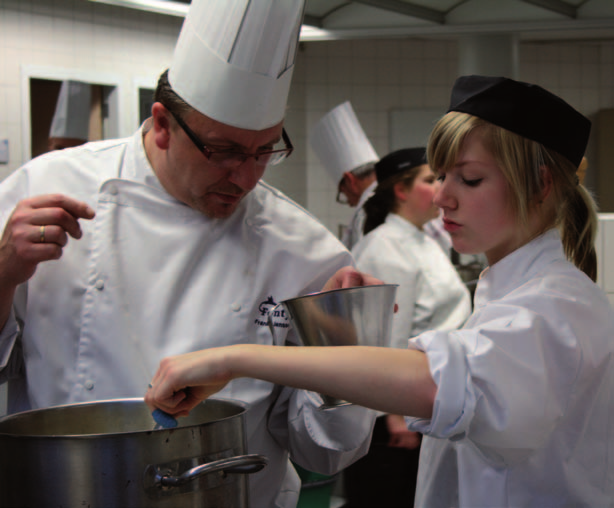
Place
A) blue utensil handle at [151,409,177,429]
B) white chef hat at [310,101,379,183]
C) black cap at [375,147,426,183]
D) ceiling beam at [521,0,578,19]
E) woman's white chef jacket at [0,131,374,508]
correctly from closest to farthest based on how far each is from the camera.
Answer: blue utensil handle at [151,409,177,429], woman's white chef jacket at [0,131,374,508], ceiling beam at [521,0,578,19], black cap at [375,147,426,183], white chef hat at [310,101,379,183]

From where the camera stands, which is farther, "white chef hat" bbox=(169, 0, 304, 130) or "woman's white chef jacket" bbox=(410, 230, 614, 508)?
"white chef hat" bbox=(169, 0, 304, 130)

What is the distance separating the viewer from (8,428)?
40.8 inches

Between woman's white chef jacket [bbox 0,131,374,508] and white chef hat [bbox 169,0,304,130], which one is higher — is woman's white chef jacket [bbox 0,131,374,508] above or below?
below

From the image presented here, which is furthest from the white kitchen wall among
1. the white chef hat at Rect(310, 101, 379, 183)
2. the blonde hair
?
the white chef hat at Rect(310, 101, 379, 183)

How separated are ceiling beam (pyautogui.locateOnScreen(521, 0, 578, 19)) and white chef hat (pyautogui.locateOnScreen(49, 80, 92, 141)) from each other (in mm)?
2218

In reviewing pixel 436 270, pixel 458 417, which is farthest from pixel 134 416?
pixel 436 270

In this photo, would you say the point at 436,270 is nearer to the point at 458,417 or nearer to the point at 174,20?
the point at 458,417

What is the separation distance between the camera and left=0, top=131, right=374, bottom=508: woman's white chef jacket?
1345 mm

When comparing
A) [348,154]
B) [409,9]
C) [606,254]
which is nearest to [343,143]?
[348,154]

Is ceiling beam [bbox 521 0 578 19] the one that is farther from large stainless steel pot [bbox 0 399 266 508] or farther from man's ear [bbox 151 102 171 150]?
large stainless steel pot [bbox 0 399 266 508]

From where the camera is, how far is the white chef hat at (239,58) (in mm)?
1299

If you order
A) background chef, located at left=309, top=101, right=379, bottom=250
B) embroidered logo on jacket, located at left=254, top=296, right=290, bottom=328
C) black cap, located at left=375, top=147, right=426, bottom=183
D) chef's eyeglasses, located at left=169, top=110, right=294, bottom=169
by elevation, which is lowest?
embroidered logo on jacket, located at left=254, top=296, right=290, bottom=328

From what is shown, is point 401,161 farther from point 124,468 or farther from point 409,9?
point 124,468

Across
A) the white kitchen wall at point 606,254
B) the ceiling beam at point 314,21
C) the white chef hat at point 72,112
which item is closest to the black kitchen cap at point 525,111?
the white kitchen wall at point 606,254
